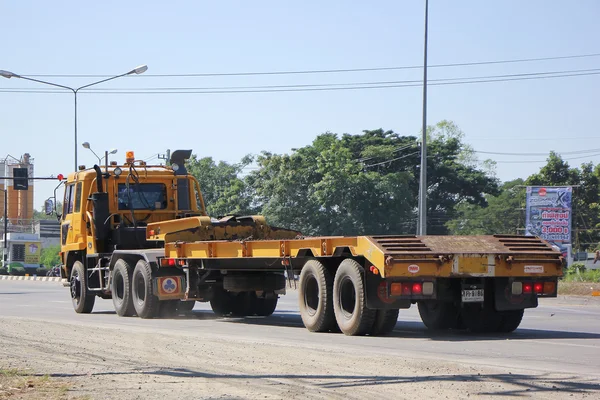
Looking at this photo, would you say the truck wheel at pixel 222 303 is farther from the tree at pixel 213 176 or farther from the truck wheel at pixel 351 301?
the tree at pixel 213 176

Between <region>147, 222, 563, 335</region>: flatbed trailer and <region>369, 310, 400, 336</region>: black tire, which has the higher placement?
<region>147, 222, 563, 335</region>: flatbed trailer

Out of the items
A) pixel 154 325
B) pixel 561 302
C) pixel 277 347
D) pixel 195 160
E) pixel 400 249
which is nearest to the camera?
pixel 277 347

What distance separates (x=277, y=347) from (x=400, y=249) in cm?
229

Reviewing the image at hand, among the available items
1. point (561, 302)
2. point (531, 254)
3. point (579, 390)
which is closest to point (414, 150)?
point (561, 302)

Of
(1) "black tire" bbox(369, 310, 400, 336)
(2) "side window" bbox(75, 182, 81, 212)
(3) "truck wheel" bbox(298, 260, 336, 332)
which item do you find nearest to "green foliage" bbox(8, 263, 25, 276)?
(2) "side window" bbox(75, 182, 81, 212)

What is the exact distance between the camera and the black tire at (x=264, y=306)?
63.6ft

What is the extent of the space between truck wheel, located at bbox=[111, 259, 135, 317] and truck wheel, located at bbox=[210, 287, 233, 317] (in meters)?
1.72

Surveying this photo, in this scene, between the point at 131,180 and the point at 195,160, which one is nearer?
Answer: the point at 131,180

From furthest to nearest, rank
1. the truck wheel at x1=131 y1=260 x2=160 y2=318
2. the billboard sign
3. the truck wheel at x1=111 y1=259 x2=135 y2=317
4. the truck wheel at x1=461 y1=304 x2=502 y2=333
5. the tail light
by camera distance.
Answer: the billboard sign < the truck wheel at x1=111 y1=259 x2=135 y2=317 < the truck wheel at x1=131 y1=260 x2=160 y2=318 < the truck wheel at x1=461 y1=304 x2=502 y2=333 < the tail light

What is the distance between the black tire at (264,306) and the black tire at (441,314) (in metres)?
4.58

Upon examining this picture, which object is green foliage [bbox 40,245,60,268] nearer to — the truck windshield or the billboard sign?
the billboard sign

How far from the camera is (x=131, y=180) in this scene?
67.5ft

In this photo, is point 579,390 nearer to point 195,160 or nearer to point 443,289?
point 443,289

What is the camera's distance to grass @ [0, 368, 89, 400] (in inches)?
321
